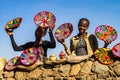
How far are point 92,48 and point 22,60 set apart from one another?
5.21 ft

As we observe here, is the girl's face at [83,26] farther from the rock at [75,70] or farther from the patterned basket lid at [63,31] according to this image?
the rock at [75,70]

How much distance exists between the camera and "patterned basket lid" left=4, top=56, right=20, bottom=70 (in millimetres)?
9607

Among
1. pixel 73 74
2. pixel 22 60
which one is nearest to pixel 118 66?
pixel 73 74

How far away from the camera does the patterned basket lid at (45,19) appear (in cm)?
930

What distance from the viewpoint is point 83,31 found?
900 cm

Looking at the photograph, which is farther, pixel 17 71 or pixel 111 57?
pixel 17 71

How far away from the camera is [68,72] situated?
8938 millimetres

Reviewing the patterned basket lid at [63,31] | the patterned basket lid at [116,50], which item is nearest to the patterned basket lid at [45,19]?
the patterned basket lid at [63,31]

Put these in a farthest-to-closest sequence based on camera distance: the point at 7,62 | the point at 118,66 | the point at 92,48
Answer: the point at 7,62 < the point at 92,48 < the point at 118,66

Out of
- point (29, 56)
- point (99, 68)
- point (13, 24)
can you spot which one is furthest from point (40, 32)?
point (99, 68)

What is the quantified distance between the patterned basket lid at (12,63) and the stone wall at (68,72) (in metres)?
0.09

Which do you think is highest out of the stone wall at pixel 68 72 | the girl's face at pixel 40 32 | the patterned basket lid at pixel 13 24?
the patterned basket lid at pixel 13 24

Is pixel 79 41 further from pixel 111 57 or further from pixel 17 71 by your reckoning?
pixel 17 71

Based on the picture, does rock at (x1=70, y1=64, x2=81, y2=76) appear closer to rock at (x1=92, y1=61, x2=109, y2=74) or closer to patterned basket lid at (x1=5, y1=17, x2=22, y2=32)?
rock at (x1=92, y1=61, x2=109, y2=74)
